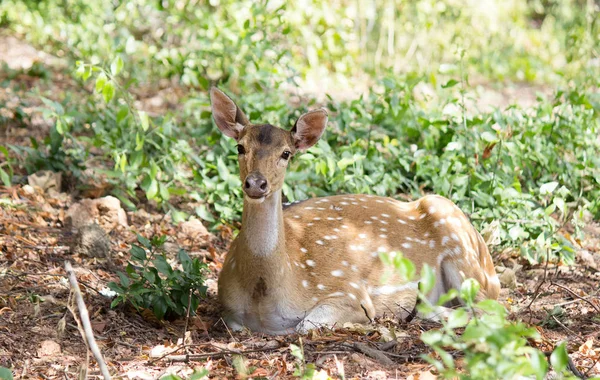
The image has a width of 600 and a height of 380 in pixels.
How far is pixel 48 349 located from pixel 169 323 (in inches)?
34.3

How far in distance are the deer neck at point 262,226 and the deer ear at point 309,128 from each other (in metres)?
0.44

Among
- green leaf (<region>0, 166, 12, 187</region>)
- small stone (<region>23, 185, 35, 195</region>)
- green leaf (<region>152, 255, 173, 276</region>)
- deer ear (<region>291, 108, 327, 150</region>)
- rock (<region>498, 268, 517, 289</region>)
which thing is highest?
deer ear (<region>291, 108, 327, 150</region>)

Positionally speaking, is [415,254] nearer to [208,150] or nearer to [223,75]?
[208,150]

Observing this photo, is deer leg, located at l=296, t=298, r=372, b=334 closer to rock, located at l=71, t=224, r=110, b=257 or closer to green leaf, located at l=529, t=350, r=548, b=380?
rock, located at l=71, t=224, r=110, b=257

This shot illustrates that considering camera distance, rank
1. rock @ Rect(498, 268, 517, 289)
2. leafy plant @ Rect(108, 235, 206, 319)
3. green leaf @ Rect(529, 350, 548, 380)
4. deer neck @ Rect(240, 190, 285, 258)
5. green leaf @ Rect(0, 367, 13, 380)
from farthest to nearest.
Result: rock @ Rect(498, 268, 517, 289), deer neck @ Rect(240, 190, 285, 258), leafy plant @ Rect(108, 235, 206, 319), green leaf @ Rect(0, 367, 13, 380), green leaf @ Rect(529, 350, 548, 380)

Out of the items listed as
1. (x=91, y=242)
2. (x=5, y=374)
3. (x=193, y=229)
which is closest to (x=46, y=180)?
(x=193, y=229)

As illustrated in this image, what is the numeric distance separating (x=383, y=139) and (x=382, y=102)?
1.46ft

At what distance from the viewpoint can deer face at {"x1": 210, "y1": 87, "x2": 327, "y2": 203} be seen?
455cm

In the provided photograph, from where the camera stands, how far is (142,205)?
22.3 feet

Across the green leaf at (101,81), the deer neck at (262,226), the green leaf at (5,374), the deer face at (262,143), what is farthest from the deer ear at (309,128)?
the green leaf at (5,374)

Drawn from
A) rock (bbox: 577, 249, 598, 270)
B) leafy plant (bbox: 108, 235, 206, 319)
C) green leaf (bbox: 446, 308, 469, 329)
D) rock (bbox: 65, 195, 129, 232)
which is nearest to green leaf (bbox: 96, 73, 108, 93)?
rock (bbox: 65, 195, 129, 232)

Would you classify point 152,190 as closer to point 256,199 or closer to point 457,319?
point 256,199

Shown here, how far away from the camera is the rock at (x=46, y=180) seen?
666 cm

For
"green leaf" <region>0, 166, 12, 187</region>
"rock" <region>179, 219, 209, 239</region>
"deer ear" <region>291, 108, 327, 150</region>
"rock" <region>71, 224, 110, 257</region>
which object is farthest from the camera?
"rock" <region>179, 219, 209, 239</region>
